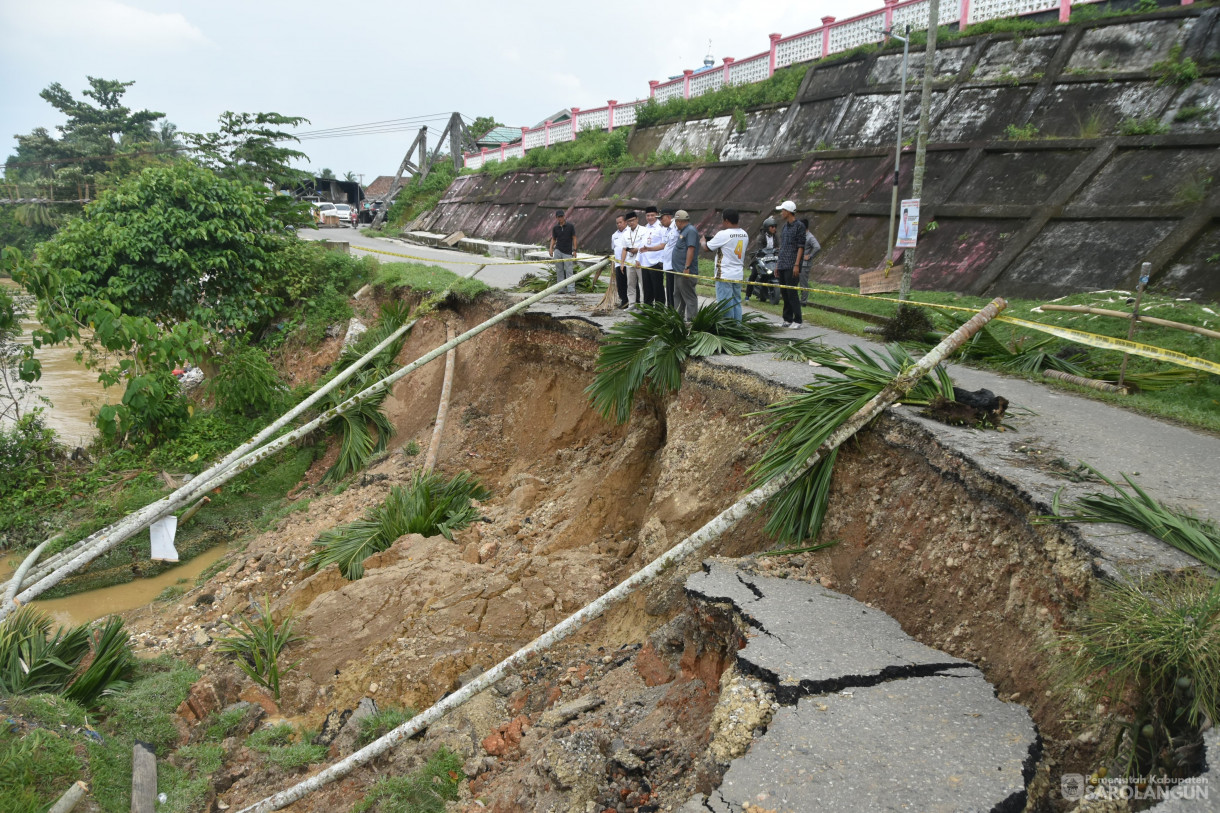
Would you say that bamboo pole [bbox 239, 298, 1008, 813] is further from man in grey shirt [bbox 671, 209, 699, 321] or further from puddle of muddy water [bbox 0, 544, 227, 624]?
puddle of muddy water [bbox 0, 544, 227, 624]

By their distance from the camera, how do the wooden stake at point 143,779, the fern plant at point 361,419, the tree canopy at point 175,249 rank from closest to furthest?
the wooden stake at point 143,779
the fern plant at point 361,419
the tree canopy at point 175,249

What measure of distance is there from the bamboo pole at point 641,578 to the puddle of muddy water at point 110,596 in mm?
6041

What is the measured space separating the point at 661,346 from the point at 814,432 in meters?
2.79

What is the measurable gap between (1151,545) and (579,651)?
12.0 feet

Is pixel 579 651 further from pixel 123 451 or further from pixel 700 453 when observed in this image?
pixel 123 451

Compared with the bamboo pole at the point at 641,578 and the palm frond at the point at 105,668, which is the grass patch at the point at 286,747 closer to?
the bamboo pole at the point at 641,578

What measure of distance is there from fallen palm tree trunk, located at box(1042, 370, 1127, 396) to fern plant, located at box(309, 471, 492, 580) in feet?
19.9

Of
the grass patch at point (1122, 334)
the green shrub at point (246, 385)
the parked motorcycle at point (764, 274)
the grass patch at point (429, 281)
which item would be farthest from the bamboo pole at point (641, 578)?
the green shrub at point (246, 385)

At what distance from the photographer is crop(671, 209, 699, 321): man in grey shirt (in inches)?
354

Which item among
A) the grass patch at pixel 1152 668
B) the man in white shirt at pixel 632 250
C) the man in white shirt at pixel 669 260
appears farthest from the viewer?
the man in white shirt at pixel 632 250

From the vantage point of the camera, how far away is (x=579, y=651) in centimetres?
564

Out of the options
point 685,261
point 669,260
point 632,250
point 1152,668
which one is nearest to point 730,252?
point 685,261

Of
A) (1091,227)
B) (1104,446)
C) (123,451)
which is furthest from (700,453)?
(123,451)

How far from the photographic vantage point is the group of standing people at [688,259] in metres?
8.66
